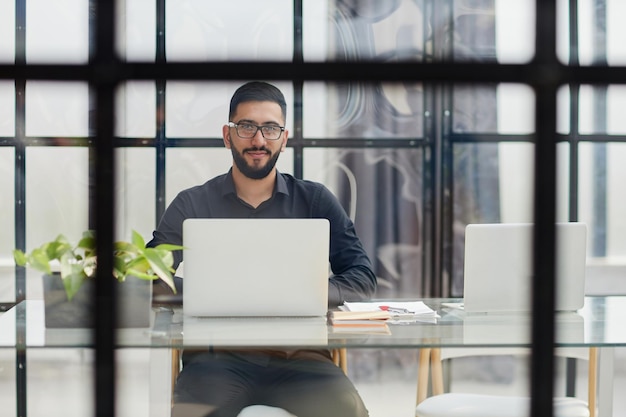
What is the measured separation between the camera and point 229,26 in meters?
4.04

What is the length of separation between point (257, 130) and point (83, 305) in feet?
4.82

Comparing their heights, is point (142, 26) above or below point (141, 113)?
above

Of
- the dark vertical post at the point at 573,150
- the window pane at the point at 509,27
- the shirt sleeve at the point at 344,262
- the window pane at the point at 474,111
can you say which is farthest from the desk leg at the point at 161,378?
the window pane at the point at 509,27

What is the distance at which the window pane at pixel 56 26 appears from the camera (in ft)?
12.7

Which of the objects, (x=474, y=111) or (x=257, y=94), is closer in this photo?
(x=257, y=94)

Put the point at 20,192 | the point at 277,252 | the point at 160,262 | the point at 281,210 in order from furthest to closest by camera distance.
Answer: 1. the point at 20,192
2. the point at 281,210
3. the point at 277,252
4. the point at 160,262

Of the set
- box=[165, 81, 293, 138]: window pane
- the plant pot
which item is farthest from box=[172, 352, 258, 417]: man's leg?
box=[165, 81, 293, 138]: window pane

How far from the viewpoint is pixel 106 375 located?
47cm

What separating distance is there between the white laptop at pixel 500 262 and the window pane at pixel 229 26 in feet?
6.69

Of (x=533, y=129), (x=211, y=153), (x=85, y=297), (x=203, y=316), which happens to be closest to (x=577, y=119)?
(x=211, y=153)

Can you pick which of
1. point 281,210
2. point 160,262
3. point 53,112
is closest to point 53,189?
point 53,112

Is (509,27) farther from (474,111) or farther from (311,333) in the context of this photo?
(311,333)

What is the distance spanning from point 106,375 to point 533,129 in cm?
31

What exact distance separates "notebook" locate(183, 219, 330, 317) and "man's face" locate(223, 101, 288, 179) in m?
1.15
